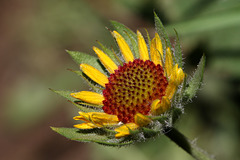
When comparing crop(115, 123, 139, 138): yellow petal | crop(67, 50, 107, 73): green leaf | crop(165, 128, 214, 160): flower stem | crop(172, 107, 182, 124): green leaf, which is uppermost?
crop(67, 50, 107, 73): green leaf

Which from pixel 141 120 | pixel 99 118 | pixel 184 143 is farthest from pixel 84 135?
pixel 184 143

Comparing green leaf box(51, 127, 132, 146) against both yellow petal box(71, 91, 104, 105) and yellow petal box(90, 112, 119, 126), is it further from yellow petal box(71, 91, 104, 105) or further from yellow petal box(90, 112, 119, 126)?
yellow petal box(71, 91, 104, 105)

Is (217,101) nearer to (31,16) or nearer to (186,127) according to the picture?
(186,127)

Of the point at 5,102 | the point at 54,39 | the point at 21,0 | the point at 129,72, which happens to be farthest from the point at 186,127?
the point at 21,0

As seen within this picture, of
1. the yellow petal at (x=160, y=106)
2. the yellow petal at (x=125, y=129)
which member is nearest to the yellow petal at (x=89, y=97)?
the yellow petal at (x=125, y=129)

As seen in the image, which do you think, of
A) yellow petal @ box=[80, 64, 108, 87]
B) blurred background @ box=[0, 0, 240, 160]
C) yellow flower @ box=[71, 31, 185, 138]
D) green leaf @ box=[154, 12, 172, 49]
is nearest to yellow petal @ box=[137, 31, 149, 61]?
A: yellow flower @ box=[71, 31, 185, 138]

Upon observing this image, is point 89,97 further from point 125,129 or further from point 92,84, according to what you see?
point 125,129

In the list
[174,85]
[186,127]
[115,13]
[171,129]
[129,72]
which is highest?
[115,13]
